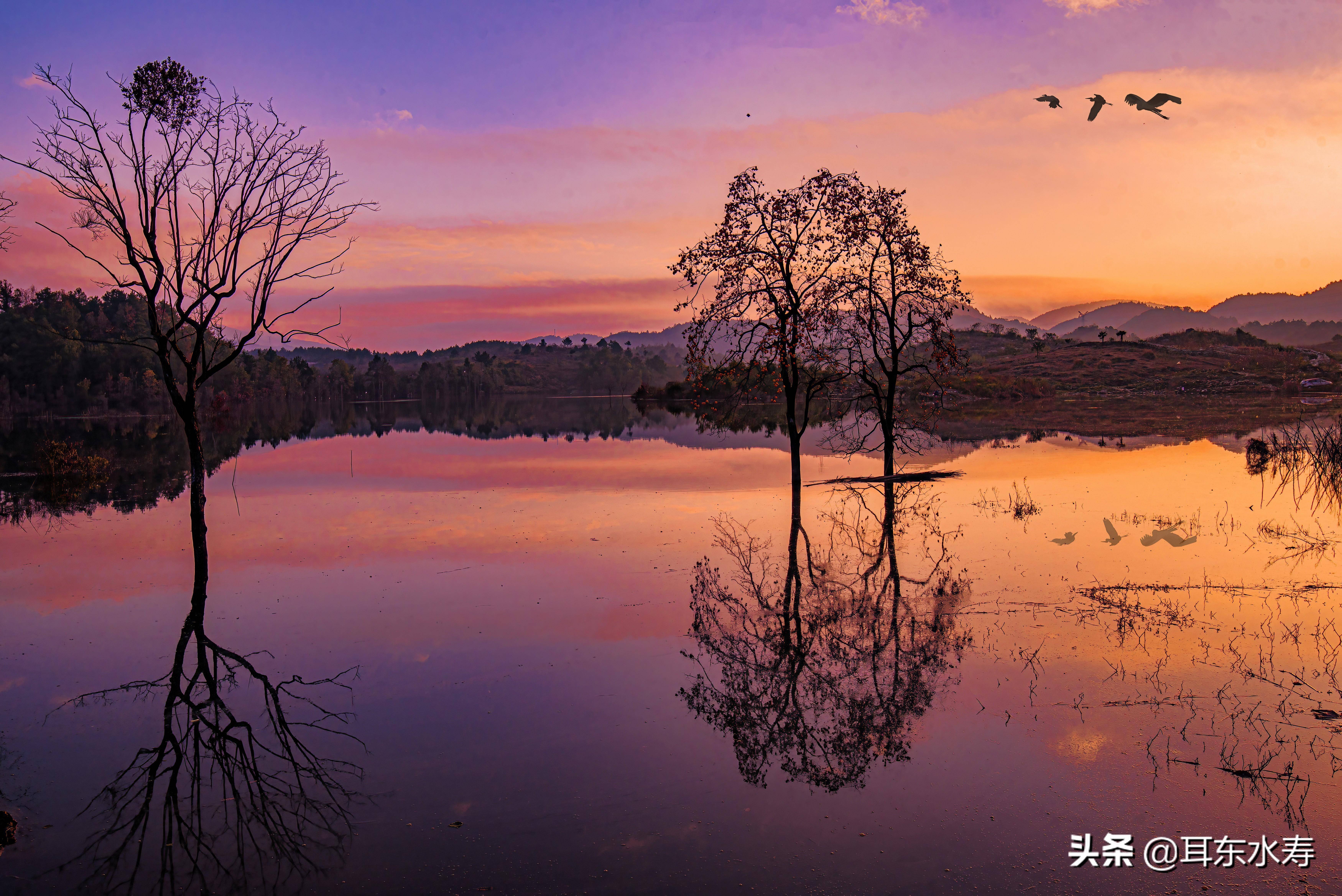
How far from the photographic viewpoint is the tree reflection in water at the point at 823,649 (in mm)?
8219

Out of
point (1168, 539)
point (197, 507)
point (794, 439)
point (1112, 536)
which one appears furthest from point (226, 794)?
point (794, 439)

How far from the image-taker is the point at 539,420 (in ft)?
273

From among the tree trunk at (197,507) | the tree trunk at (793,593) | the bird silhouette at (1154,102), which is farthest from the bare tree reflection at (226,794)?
the bird silhouette at (1154,102)

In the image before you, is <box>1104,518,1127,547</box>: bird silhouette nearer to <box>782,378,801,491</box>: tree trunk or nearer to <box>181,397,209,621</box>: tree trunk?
Answer: <box>782,378,801,491</box>: tree trunk

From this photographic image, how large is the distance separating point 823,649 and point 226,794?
23.7 feet

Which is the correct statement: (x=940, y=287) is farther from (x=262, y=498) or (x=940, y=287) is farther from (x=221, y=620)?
(x=262, y=498)

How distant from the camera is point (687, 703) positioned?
372 inches

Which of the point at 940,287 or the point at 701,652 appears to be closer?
the point at 701,652

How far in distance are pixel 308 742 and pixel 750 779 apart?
4.89 m

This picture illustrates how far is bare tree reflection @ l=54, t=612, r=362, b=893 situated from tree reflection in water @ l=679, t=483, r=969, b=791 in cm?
405

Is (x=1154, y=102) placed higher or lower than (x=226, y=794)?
higher

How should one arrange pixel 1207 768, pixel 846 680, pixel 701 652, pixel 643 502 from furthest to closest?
1. pixel 643 502
2. pixel 701 652
3. pixel 846 680
4. pixel 1207 768

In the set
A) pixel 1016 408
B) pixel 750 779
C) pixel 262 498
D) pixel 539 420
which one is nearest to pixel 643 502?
pixel 262 498

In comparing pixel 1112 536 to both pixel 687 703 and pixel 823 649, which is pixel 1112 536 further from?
pixel 687 703
